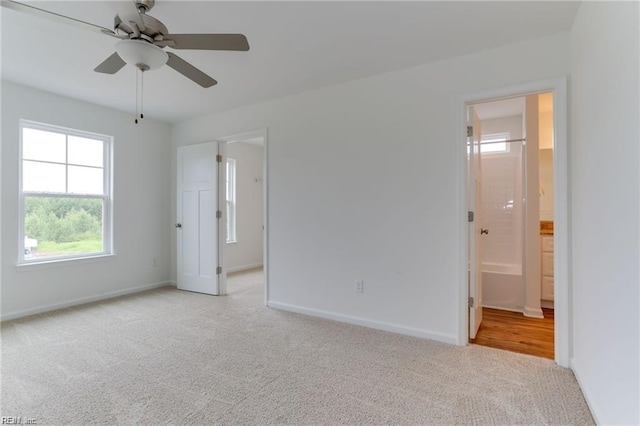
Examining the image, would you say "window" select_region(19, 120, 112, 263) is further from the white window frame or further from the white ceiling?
the white window frame

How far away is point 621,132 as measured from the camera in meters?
1.38

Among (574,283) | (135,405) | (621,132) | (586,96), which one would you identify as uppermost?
(586,96)

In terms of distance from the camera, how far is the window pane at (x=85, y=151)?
12.8 feet

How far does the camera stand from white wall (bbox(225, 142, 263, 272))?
6.08 m

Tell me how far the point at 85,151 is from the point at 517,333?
523cm

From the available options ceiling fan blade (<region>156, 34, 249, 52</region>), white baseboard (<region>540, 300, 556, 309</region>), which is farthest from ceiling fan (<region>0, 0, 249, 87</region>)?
white baseboard (<region>540, 300, 556, 309</region>)

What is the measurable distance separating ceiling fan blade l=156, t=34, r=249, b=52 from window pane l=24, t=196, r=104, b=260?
2921 mm

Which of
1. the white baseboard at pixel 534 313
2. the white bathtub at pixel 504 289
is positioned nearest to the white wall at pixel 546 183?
the white bathtub at pixel 504 289

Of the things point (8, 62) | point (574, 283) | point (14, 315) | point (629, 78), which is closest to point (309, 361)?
point (574, 283)

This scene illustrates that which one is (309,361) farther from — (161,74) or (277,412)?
(161,74)

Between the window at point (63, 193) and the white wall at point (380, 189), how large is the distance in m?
2.17

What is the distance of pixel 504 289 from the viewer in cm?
383

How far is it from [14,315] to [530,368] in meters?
4.80

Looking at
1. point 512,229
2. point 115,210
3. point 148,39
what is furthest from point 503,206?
point 115,210
